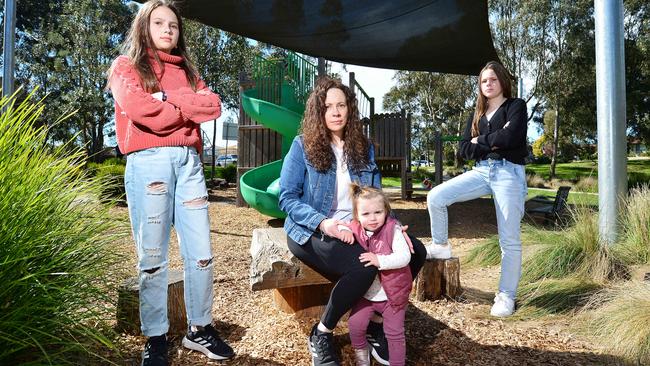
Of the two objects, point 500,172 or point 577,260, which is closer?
point 500,172

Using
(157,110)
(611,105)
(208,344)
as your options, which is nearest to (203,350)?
(208,344)

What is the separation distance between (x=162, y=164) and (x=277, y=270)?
2.37ft

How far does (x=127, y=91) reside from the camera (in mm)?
1921

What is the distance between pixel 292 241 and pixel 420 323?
37.7 inches

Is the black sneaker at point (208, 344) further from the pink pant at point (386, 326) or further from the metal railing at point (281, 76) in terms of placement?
the metal railing at point (281, 76)

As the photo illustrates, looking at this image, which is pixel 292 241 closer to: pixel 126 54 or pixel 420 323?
pixel 420 323

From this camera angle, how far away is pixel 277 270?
226 centimetres

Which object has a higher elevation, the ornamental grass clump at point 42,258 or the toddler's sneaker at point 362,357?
the ornamental grass clump at point 42,258

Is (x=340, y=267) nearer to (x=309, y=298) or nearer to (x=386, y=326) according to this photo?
(x=386, y=326)

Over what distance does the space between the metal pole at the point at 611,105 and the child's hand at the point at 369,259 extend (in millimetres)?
2779

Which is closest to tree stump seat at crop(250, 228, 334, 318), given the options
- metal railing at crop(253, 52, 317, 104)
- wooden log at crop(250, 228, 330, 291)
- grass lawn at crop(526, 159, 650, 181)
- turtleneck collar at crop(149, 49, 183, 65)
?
wooden log at crop(250, 228, 330, 291)

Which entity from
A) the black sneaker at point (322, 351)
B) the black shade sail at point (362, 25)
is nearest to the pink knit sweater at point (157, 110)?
the black sneaker at point (322, 351)

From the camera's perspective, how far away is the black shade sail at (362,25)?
19.2 ft

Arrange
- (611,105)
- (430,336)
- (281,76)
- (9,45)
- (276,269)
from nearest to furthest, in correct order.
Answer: (276,269), (430,336), (611,105), (9,45), (281,76)
